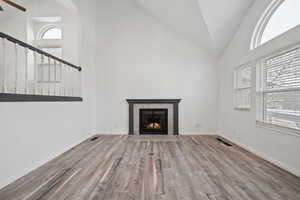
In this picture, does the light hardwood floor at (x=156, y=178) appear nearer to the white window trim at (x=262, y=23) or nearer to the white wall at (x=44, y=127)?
the white wall at (x=44, y=127)

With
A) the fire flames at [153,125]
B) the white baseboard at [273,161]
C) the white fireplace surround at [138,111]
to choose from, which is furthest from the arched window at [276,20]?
the fire flames at [153,125]

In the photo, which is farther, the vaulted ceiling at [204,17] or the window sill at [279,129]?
the vaulted ceiling at [204,17]

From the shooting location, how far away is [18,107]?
2238mm

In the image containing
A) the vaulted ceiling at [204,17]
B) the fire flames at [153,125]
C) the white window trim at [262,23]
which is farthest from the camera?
the fire flames at [153,125]

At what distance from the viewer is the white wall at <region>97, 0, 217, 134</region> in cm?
507

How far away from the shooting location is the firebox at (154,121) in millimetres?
5113

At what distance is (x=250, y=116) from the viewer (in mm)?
3434

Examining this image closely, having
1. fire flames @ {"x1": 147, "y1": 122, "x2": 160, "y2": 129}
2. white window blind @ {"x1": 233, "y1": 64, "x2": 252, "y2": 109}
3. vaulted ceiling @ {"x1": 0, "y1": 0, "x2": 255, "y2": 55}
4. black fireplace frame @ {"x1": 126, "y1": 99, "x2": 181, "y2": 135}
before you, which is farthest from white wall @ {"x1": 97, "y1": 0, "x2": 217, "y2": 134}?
white window blind @ {"x1": 233, "y1": 64, "x2": 252, "y2": 109}

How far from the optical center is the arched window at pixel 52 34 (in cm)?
529

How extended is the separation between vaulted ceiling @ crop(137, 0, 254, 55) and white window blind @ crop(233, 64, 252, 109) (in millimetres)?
985

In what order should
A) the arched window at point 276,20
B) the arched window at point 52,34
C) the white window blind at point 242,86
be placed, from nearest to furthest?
the arched window at point 276,20 < the white window blind at point 242,86 < the arched window at point 52,34

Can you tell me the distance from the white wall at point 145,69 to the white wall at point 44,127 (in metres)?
0.51

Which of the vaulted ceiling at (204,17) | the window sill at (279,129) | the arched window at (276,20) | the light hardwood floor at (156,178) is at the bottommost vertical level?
the light hardwood floor at (156,178)

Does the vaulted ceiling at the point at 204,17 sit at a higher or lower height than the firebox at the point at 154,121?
higher
